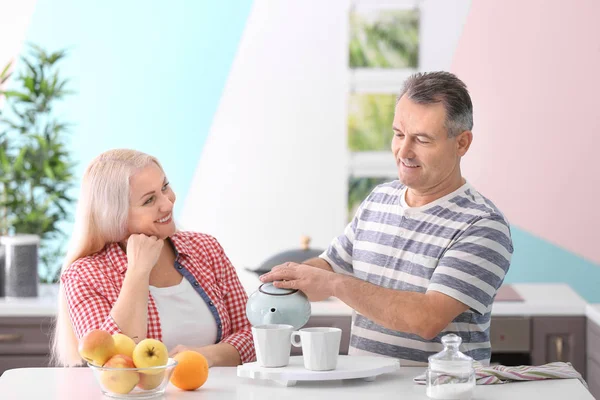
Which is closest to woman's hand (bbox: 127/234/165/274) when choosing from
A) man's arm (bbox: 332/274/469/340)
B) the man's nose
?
man's arm (bbox: 332/274/469/340)

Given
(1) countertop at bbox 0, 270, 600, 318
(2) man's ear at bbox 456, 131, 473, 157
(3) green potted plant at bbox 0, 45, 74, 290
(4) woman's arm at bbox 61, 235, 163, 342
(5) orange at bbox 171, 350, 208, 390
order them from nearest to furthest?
(5) orange at bbox 171, 350, 208, 390 < (4) woman's arm at bbox 61, 235, 163, 342 < (2) man's ear at bbox 456, 131, 473, 157 < (1) countertop at bbox 0, 270, 600, 318 < (3) green potted plant at bbox 0, 45, 74, 290

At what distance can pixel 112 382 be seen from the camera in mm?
1819

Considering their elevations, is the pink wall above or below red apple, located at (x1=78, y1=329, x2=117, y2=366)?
above

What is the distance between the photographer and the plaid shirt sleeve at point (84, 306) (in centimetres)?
216

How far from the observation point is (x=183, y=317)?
7.54 ft

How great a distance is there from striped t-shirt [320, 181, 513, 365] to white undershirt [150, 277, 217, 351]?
15.4 inches

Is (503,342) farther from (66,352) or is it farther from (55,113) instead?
(55,113)

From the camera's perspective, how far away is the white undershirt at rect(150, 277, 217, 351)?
228 centimetres

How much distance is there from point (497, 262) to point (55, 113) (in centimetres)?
300

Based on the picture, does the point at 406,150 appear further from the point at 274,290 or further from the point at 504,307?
the point at 504,307

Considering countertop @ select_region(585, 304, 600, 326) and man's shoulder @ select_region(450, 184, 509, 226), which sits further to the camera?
countertop @ select_region(585, 304, 600, 326)

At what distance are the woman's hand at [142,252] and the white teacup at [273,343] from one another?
1.37 feet

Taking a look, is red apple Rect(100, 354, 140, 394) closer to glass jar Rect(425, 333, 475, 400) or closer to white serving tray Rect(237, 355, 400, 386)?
white serving tray Rect(237, 355, 400, 386)

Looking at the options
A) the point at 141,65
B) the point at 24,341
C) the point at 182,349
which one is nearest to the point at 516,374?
the point at 182,349
